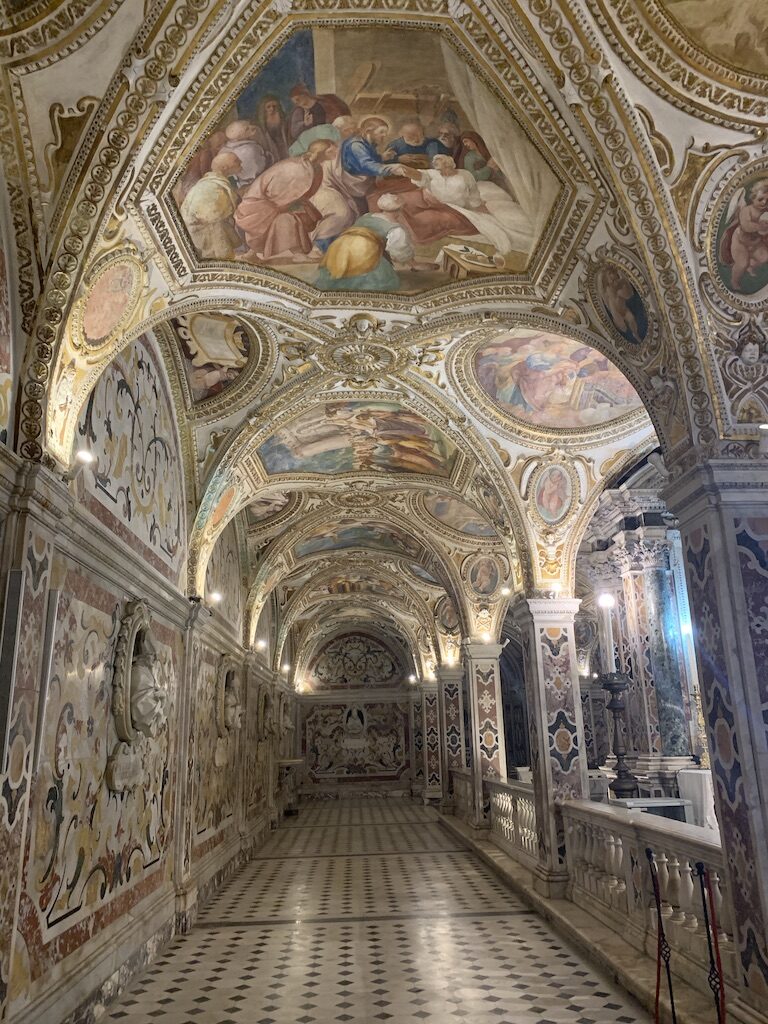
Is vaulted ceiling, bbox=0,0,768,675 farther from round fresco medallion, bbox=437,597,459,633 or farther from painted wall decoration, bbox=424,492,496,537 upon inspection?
round fresco medallion, bbox=437,597,459,633

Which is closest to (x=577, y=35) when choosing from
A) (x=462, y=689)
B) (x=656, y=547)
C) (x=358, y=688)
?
(x=656, y=547)

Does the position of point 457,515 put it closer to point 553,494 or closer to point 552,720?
point 553,494

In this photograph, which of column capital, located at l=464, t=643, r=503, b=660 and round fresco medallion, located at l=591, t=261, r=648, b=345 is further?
column capital, located at l=464, t=643, r=503, b=660

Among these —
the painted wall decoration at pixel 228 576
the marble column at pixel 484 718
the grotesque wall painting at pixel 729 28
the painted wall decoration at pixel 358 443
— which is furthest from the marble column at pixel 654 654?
the grotesque wall painting at pixel 729 28

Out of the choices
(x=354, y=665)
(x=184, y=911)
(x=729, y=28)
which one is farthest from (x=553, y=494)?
(x=354, y=665)

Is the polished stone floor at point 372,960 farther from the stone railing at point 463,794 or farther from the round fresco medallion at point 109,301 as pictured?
the round fresco medallion at point 109,301

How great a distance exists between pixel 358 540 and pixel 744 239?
52.2ft

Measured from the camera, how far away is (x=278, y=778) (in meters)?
24.5

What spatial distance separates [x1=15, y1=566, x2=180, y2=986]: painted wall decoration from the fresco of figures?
3.76 meters

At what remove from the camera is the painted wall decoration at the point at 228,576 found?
14335mm

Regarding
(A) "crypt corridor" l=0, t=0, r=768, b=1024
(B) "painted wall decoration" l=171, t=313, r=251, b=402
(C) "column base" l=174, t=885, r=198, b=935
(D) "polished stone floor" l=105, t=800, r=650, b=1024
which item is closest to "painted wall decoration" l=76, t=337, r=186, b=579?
(A) "crypt corridor" l=0, t=0, r=768, b=1024

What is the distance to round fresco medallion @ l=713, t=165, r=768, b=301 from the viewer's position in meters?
6.04

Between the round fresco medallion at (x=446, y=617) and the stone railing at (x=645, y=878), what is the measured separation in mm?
13487

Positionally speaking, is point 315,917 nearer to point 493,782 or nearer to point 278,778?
point 493,782
